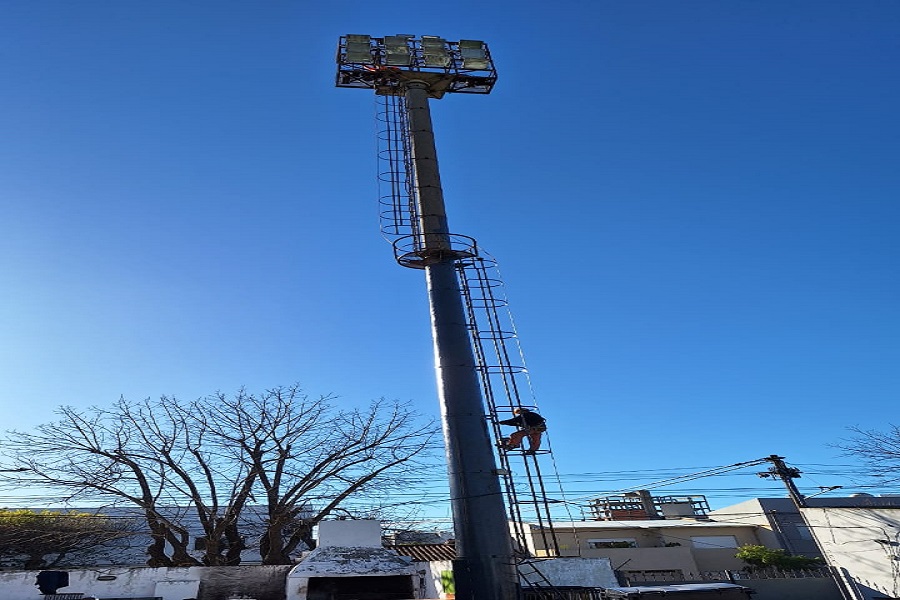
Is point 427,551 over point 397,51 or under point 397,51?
under

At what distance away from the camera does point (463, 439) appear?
11.0m

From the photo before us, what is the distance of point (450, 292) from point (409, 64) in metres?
8.78

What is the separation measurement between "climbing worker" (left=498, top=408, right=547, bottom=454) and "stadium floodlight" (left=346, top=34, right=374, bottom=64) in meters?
12.2

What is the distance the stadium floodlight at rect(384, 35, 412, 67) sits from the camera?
17.3 m

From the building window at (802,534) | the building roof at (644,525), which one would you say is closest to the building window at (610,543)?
Result: the building roof at (644,525)

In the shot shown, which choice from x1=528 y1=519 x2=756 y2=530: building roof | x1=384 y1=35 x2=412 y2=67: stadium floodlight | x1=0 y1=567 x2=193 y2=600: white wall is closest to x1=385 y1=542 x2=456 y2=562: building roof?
x1=0 y1=567 x2=193 y2=600: white wall

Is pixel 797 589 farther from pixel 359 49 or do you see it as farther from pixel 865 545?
pixel 359 49

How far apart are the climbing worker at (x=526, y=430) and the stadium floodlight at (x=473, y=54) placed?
12.1 metres

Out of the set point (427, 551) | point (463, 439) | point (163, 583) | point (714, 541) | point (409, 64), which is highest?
point (409, 64)

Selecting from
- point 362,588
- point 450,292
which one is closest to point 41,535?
point 362,588

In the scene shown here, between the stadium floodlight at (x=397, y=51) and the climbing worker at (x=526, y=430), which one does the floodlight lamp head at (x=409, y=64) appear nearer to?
the stadium floodlight at (x=397, y=51)

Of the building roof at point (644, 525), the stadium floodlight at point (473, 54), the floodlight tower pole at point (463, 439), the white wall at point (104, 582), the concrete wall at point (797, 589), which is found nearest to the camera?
the floodlight tower pole at point (463, 439)

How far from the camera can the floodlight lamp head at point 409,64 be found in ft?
56.4

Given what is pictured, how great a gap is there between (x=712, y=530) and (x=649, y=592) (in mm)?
26118
